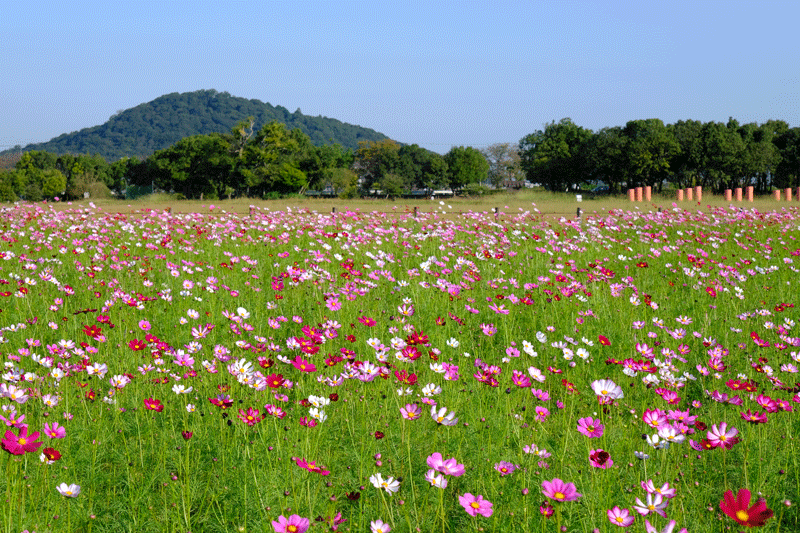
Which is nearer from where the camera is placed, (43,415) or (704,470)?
(704,470)

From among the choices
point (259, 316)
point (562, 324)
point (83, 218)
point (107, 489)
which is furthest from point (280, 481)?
point (83, 218)

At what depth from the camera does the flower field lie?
6.53 feet

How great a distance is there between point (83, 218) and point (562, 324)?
27.7ft

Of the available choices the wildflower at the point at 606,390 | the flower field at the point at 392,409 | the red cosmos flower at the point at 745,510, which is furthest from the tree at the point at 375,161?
the red cosmos flower at the point at 745,510

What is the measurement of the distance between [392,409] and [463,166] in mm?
83551

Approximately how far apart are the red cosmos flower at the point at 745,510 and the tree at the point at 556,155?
61968 millimetres

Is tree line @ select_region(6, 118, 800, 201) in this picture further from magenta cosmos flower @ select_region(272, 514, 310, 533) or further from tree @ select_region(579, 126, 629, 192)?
magenta cosmos flower @ select_region(272, 514, 310, 533)

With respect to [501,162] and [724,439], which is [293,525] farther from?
[501,162]

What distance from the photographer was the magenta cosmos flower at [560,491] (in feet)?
4.65

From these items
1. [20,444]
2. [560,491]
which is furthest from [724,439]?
[20,444]

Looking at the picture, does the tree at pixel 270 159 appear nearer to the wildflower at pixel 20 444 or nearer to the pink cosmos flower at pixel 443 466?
the wildflower at pixel 20 444

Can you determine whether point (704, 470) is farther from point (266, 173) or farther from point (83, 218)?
point (266, 173)

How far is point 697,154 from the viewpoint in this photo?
46938 millimetres

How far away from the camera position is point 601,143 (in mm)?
53188
